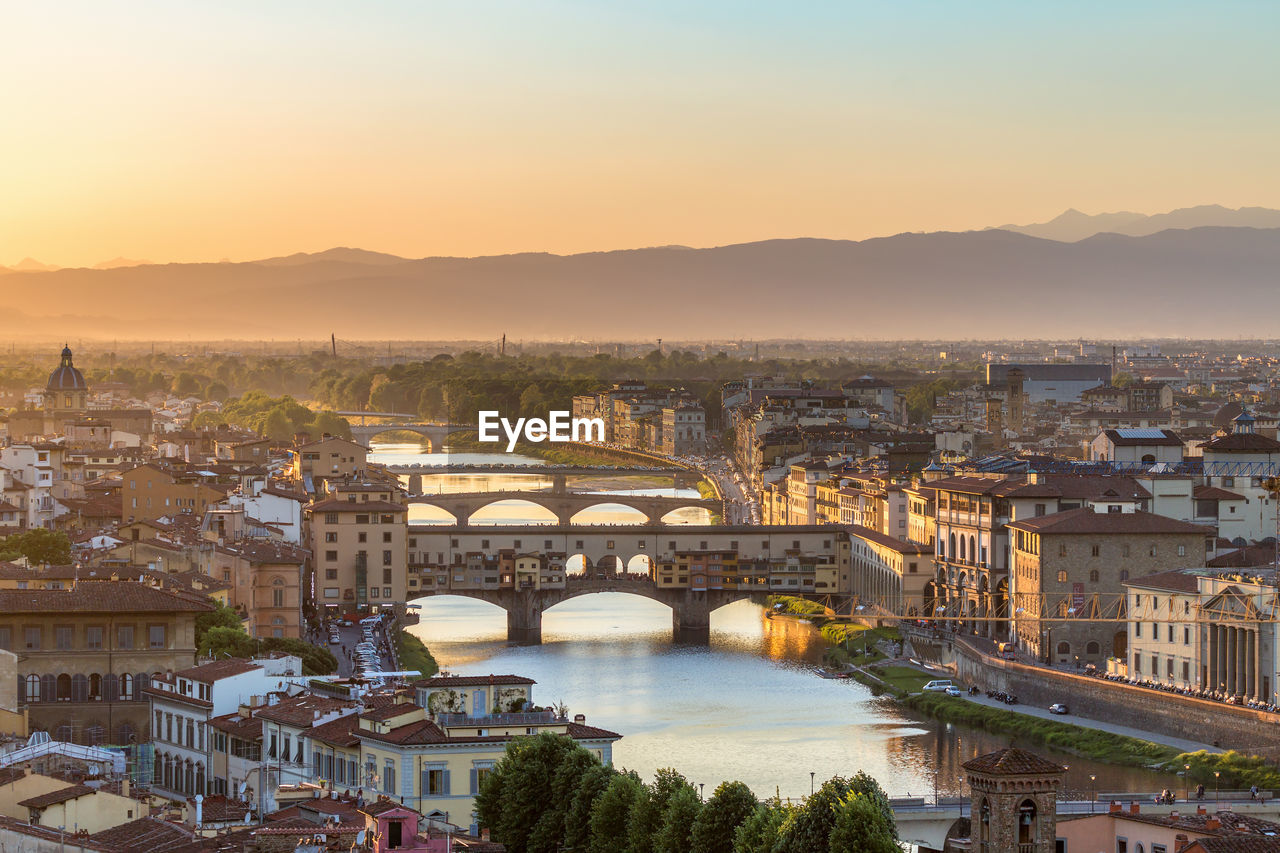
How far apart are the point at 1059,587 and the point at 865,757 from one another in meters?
8.56

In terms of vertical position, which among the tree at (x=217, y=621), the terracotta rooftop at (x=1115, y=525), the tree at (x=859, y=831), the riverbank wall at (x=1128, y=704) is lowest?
the riverbank wall at (x=1128, y=704)

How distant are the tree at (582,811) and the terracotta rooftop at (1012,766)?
3588 mm

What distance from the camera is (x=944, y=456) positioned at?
55.0m

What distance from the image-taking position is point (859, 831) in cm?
1666

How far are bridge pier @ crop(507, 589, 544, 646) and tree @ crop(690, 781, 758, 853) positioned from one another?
74.9 feet

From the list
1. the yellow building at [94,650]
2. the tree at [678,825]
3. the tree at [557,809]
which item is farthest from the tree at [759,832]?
the yellow building at [94,650]

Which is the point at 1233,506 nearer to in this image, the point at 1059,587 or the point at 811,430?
the point at 1059,587

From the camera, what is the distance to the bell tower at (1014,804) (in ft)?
51.5

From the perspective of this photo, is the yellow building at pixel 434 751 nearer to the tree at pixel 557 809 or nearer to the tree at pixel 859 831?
the tree at pixel 557 809

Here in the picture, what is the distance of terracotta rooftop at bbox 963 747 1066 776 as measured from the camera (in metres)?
15.7

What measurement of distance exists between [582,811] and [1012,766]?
3956mm

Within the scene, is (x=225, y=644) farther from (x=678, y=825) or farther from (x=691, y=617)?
(x=691, y=617)

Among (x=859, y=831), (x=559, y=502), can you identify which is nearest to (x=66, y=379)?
(x=559, y=502)

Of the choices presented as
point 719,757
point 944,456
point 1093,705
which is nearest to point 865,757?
point 719,757
